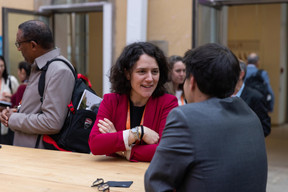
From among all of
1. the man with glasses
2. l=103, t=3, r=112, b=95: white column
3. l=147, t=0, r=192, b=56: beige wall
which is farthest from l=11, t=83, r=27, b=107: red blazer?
l=147, t=0, r=192, b=56: beige wall

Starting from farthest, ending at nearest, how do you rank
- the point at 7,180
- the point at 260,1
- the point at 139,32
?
the point at 139,32 → the point at 260,1 → the point at 7,180

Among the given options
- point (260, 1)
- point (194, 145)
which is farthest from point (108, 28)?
point (194, 145)

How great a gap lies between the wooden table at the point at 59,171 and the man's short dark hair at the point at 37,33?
2.86 feet

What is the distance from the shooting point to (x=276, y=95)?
1134 cm

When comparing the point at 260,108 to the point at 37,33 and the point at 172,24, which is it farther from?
the point at 172,24

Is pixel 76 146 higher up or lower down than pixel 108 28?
lower down

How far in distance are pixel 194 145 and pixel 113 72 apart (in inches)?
50.5

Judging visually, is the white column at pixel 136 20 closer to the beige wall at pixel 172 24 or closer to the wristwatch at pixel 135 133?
the beige wall at pixel 172 24

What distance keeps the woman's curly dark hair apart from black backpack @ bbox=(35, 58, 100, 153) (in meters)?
0.43

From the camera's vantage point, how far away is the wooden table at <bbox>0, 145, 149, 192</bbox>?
2.04 meters

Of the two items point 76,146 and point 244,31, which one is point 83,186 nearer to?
point 76,146

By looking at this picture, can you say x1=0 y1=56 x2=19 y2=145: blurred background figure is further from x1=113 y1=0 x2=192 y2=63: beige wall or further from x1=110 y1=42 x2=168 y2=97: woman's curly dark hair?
x1=110 y1=42 x2=168 y2=97: woman's curly dark hair

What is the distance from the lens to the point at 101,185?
6.55ft

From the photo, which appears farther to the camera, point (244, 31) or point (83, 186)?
point (244, 31)
